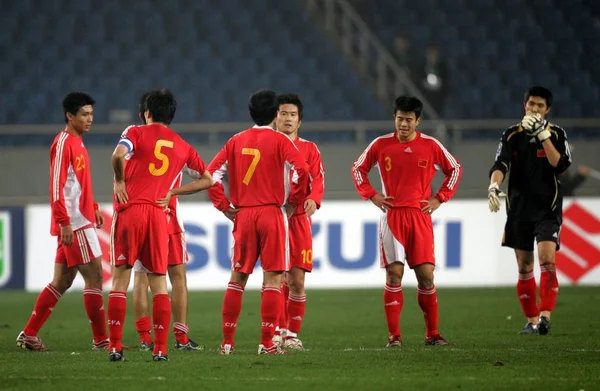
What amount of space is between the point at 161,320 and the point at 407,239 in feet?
8.24

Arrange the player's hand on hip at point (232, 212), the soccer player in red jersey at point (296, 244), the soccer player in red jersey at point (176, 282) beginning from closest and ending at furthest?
the player's hand on hip at point (232, 212) → the soccer player in red jersey at point (176, 282) → the soccer player in red jersey at point (296, 244)

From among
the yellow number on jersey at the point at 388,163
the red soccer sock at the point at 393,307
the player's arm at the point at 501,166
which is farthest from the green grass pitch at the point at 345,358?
the yellow number on jersey at the point at 388,163

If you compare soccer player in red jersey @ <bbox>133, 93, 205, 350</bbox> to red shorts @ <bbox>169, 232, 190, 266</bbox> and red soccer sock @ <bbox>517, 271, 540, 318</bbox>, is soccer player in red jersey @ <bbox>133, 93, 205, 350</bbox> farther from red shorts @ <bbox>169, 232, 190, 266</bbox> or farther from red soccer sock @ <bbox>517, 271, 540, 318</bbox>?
red soccer sock @ <bbox>517, 271, 540, 318</bbox>

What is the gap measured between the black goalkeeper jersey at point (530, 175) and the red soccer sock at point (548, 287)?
1.58 feet

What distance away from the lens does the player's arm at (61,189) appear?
344 inches

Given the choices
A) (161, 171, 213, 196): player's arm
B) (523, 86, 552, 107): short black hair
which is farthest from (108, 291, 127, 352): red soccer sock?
(523, 86, 552, 107): short black hair

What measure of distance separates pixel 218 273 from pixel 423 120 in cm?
465

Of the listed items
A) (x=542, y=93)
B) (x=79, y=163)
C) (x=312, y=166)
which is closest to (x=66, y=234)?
(x=79, y=163)

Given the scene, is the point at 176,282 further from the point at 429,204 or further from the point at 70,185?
the point at 429,204

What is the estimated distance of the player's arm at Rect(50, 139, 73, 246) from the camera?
873cm

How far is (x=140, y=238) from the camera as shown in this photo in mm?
7875

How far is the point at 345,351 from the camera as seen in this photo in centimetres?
888

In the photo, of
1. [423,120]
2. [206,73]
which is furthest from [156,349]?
[206,73]

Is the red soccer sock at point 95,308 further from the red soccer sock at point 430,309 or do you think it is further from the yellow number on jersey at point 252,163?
the red soccer sock at point 430,309
